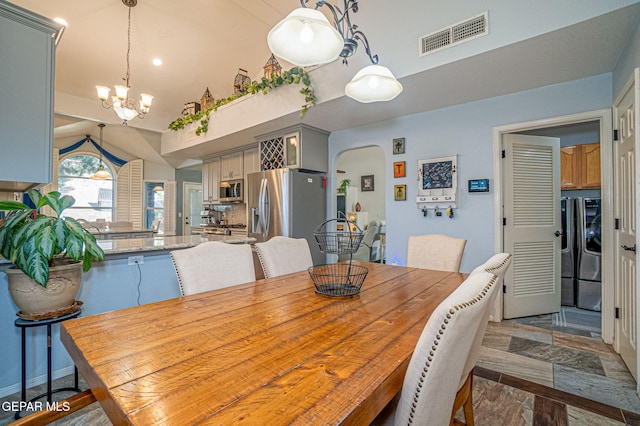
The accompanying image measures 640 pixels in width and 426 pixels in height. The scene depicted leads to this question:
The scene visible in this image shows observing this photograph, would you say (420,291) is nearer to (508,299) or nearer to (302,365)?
(302,365)

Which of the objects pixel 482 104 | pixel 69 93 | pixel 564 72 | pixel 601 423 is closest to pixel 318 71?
pixel 482 104

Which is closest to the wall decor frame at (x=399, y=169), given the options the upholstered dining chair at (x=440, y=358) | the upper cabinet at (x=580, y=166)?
the upper cabinet at (x=580, y=166)

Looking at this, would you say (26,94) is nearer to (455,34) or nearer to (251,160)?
(455,34)

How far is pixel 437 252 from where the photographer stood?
2.35 m

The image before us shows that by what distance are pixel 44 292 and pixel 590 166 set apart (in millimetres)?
5487

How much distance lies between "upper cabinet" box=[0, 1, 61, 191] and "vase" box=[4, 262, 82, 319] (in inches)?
23.0

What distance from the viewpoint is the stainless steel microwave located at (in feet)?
17.8

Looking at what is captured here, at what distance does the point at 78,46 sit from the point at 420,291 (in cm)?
588

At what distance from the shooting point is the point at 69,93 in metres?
5.07

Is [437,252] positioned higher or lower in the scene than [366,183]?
lower

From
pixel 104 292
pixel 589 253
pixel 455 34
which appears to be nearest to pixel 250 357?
pixel 104 292

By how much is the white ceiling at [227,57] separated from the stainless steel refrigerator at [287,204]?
2.52 ft

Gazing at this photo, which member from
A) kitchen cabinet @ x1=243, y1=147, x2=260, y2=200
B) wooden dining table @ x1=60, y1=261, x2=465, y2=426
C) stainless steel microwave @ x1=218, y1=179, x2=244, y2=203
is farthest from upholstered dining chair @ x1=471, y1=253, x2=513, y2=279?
stainless steel microwave @ x1=218, y1=179, x2=244, y2=203

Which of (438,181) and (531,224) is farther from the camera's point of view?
(438,181)
